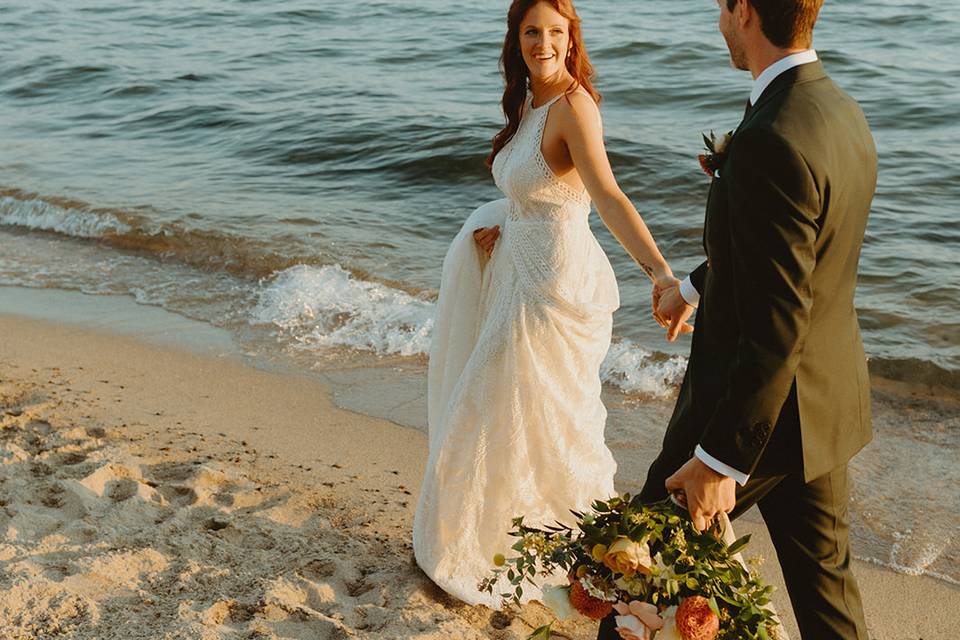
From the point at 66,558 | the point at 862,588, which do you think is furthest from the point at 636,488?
the point at 66,558

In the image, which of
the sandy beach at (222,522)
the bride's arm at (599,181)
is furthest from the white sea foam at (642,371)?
the bride's arm at (599,181)

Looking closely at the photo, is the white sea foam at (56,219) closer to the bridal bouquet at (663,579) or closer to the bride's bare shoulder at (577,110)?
the bride's bare shoulder at (577,110)

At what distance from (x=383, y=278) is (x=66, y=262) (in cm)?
260

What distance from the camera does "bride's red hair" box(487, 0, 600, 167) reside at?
3.82 metres

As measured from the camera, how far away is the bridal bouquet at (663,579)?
2316mm

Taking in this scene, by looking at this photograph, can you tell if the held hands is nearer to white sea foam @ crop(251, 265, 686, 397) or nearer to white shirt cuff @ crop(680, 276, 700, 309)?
white shirt cuff @ crop(680, 276, 700, 309)

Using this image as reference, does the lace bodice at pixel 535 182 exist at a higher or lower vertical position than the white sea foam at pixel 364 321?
higher

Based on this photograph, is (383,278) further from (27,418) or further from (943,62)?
(943,62)

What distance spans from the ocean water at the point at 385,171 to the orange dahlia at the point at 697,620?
2.36m

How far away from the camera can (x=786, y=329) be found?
7.43ft

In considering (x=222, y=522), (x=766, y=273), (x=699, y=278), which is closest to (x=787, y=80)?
(x=766, y=273)

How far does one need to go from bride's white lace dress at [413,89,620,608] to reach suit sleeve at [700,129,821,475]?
146 cm

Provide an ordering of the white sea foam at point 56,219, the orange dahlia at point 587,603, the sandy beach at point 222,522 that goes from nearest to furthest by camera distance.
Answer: the orange dahlia at point 587,603 < the sandy beach at point 222,522 < the white sea foam at point 56,219

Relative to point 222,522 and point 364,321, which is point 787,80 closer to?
point 222,522
